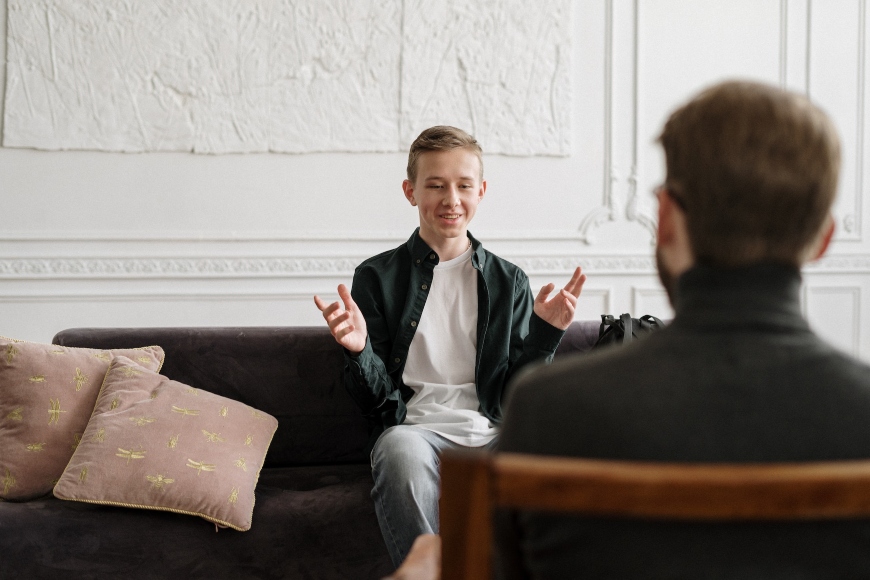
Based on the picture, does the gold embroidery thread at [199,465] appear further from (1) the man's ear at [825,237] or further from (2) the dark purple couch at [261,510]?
(1) the man's ear at [825,237]

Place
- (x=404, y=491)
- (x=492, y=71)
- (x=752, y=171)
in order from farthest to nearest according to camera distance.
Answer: (x=492, y=71), (x=404, y=491), (x=752, y=171)

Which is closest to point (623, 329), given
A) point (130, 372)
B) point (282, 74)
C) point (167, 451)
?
point (167, 451)

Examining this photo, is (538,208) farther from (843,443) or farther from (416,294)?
(843,443)

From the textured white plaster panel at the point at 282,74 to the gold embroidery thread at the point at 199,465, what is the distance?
2.07 m

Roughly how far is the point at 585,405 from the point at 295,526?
1320mm

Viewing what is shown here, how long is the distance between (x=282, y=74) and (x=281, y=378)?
1929mm

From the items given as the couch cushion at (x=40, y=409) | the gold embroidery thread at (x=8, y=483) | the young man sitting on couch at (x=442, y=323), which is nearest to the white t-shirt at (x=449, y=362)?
the young man sitting on couch at (x=442, y=323)

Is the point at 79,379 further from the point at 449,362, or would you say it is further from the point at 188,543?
the point at 449,362

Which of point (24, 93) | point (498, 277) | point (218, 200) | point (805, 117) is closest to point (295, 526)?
point (498, 277)

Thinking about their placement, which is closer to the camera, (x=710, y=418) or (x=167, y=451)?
(x=710, y=418)

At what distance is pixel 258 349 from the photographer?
2170 millimetres

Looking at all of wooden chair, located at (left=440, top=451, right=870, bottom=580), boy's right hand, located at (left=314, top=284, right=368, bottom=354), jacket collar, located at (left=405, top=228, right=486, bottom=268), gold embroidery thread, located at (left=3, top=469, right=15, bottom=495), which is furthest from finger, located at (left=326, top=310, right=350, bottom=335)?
wooden chair, located at (left=440, top=451, right=870, bottom=580)

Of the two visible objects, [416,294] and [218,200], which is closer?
[416,294]

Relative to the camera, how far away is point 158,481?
1789 millimetres
